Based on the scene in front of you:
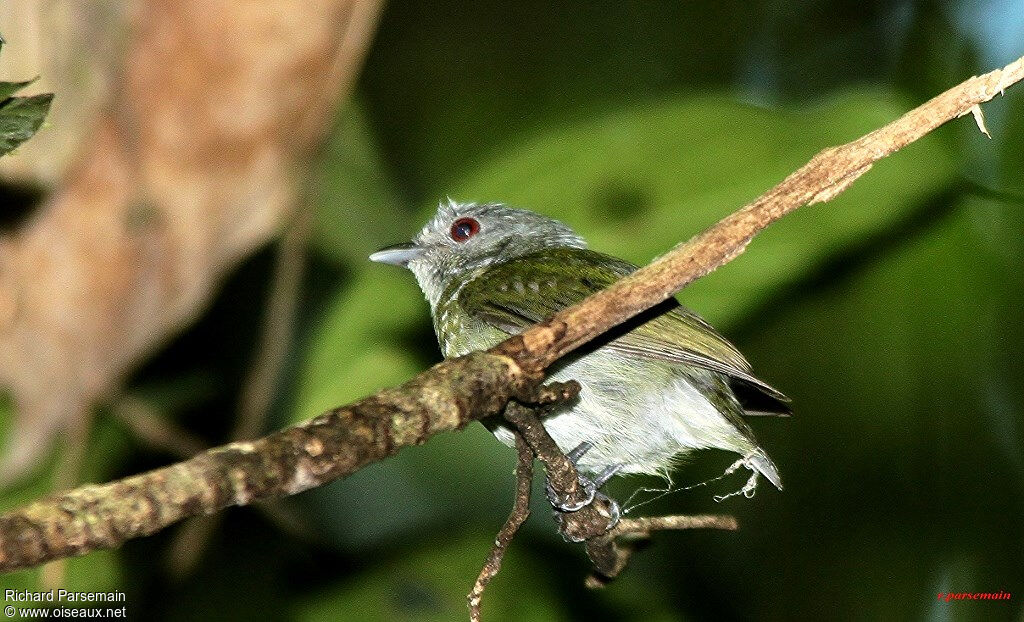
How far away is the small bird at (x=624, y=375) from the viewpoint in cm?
307

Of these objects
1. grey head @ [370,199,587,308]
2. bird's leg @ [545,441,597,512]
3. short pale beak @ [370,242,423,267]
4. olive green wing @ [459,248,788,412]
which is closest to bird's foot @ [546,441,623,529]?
bird's leg @ [545,441,597,512]

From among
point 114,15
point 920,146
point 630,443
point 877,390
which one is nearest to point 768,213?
point 630,443

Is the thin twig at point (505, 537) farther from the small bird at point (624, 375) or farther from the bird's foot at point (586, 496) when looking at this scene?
the small bird at point (624, 375)

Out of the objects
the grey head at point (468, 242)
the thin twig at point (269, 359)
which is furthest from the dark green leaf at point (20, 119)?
the thin twig at point (269, 359)

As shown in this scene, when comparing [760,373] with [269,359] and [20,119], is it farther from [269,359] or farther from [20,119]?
[20,119]

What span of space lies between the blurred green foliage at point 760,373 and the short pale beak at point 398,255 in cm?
15

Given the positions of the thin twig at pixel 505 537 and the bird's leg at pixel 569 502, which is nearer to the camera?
the thin twig at pixel 505 537

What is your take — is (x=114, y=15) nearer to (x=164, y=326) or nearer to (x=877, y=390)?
(x=164, y=326)

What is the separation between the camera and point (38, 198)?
3613mm

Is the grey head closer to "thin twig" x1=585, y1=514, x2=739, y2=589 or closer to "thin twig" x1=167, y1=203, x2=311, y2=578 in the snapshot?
"thin twig" x1=167, y1=203, x2=311, y2=578

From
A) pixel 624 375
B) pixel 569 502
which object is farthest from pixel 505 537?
pixel 624 375

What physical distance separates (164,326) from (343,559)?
1.39 metres

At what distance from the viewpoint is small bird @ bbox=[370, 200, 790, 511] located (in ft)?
10.1

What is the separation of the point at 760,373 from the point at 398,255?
1864 millimetres
